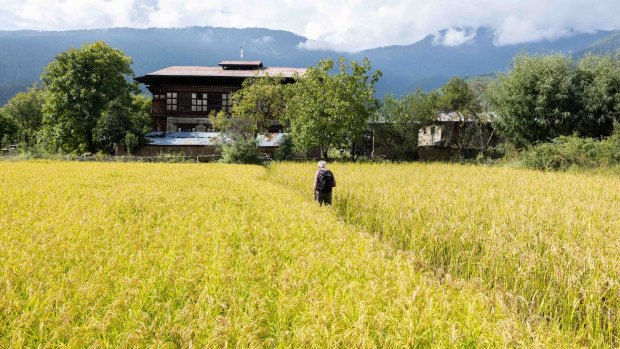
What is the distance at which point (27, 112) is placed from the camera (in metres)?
60.9

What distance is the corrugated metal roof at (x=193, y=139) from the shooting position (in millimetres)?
37094

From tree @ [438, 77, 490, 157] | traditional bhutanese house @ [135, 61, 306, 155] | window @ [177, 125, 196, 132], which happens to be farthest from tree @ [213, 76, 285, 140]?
tree @ [438, 77, 490, 157]

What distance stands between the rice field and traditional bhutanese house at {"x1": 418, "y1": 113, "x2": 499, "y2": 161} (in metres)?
32.5

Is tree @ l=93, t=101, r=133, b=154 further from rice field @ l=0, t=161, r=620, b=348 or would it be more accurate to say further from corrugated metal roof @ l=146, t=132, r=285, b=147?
rice field @ l=0, t=161, r=620, b=348

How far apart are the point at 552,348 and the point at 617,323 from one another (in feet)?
5.53

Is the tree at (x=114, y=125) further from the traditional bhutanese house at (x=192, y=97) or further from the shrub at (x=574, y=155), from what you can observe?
the shrub at (x=574, y=155)

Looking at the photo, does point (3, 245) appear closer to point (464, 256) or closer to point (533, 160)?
point (464, 256)

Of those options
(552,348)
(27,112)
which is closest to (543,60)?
(552,348)

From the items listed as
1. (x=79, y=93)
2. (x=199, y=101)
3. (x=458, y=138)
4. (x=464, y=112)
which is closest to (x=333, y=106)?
(x=464, y=112)

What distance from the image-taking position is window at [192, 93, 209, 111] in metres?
44.4

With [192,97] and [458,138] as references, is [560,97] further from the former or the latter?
[192,97]

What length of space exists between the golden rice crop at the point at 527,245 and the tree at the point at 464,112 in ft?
97.3

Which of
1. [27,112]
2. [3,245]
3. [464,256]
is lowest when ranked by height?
[464,256]

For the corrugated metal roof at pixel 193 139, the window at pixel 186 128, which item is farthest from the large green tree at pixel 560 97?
the window at pixel 186 128
